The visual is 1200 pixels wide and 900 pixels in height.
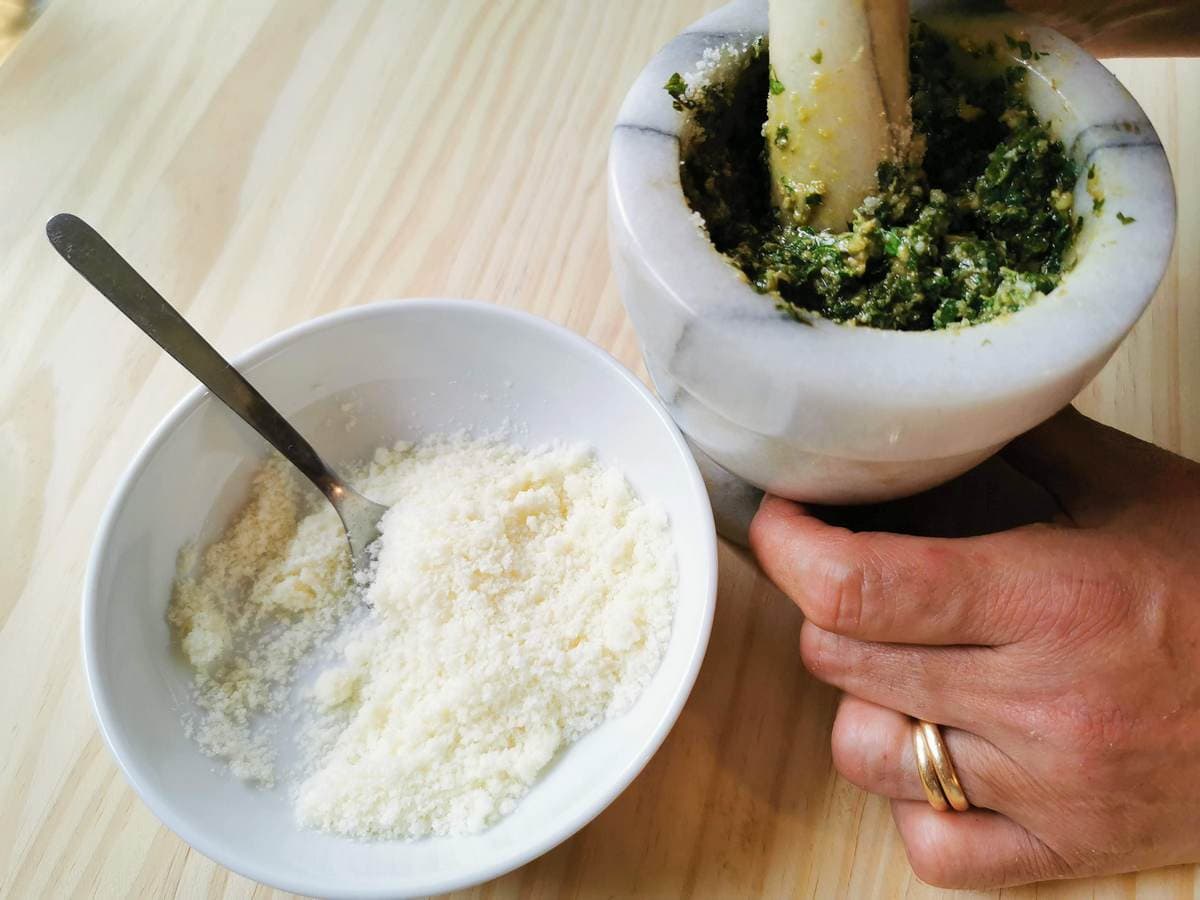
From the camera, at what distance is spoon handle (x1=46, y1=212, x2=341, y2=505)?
2.33 ft

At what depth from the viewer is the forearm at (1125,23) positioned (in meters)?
0.79

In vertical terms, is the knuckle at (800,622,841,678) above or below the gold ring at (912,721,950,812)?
above

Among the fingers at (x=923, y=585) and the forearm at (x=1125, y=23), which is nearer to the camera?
the fingers at (x=923, y=585)

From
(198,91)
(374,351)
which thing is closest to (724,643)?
(374,351)

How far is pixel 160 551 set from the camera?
0.76m

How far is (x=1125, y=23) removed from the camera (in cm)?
82

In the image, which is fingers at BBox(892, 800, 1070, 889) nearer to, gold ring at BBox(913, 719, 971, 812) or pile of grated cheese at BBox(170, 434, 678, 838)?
gold ring at BBox(913, 719, 971, 812)

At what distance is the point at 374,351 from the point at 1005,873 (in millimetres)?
576

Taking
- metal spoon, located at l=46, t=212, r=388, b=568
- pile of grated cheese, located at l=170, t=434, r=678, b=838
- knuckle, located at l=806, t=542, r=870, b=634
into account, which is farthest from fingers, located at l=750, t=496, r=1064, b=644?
metal spoon, located at l=46, t=212, r=388, b=568

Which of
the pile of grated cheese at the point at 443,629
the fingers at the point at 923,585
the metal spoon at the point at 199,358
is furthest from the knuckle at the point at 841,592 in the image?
the metal spoon at the point at 199,358

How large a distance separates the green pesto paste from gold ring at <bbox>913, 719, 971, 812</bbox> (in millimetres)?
278

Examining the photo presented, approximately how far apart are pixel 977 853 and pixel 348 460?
535mm

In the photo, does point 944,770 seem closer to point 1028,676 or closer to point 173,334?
point 1028,676

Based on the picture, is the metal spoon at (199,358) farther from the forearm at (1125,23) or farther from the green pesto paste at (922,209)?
the forearm at (1125,23)
